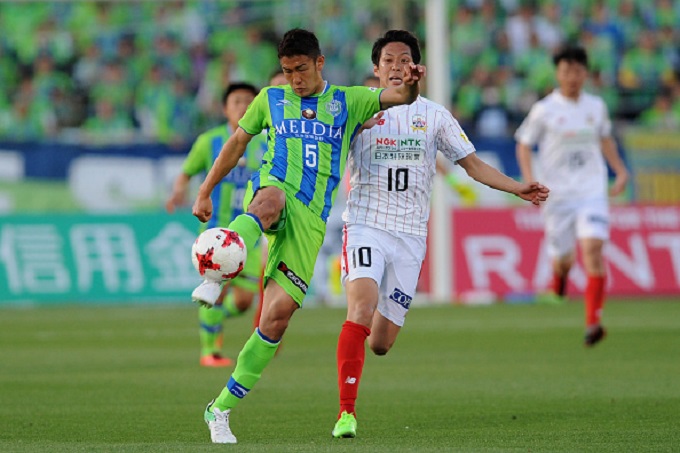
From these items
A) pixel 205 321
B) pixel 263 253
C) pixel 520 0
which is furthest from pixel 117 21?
pixel 205 321

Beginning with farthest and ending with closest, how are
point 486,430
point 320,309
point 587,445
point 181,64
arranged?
point 181,64
point 320,309
point 486,430
point 587,445

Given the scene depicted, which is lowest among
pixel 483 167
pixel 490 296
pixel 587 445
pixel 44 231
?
pixel 490 296

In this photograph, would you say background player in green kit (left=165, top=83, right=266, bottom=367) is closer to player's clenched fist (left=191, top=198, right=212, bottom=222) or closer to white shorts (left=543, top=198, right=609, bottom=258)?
white shorts (left=543, top=198, right=609, bottom=258)

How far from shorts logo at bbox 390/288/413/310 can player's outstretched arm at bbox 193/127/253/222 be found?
1.53 meters

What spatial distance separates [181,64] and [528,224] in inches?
298

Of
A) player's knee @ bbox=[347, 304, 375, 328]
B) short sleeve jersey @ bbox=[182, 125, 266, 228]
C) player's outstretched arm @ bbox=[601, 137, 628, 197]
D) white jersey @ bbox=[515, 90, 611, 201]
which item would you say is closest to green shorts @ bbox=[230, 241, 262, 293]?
short sleeve jersey @ bbox=[182, 125, 266, 228]

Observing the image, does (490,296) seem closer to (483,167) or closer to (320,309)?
(320,309)

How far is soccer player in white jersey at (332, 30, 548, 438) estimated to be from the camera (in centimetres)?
812

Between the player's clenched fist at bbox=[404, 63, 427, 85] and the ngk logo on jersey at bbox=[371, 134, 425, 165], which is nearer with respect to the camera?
the player's clenched fist at bbox=[404, 63, 427, 85]

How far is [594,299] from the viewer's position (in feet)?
43.1

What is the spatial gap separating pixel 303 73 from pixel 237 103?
4.61 metres

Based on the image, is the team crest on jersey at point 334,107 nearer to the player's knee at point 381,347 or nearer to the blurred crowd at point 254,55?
the player's knee at point 381,347

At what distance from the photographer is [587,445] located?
691cm

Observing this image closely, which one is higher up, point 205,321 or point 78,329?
point 205,321
